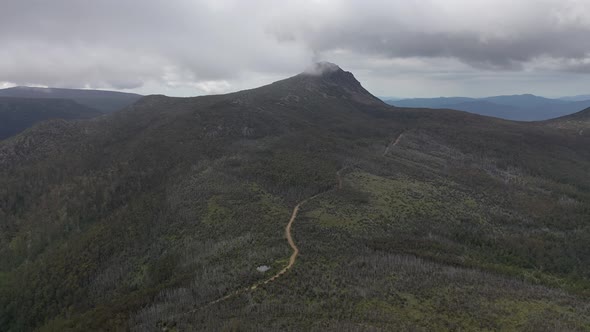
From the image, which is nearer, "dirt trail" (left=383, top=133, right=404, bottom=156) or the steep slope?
the steep slope

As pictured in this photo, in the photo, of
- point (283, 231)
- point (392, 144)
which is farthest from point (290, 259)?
point (392, 144)

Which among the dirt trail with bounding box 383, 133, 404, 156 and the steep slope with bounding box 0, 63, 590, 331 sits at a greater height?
the dirt trail with bounding box 383, 133, 404, 156

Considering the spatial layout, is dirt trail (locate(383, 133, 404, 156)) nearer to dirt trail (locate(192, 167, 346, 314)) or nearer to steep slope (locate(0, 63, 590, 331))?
steep slope (locate(0, 63, 590, 331))

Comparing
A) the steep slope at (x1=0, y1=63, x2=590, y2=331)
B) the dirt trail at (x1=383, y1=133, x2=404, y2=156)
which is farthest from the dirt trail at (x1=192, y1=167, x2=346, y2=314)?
the dirt trail at (x1=383, y1=133, x2=404, y2=156)

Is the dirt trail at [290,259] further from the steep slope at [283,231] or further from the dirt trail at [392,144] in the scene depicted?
the dirt trail at [392,144]

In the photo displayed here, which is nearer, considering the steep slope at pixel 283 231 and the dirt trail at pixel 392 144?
the steep slope at pixel 283 231

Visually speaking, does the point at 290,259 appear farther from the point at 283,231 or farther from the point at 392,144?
the point at 392,144

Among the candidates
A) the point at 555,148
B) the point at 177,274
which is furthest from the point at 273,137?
the point at 555,148

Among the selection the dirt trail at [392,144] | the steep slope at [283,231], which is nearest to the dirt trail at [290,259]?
the steep slope at [283,231]
